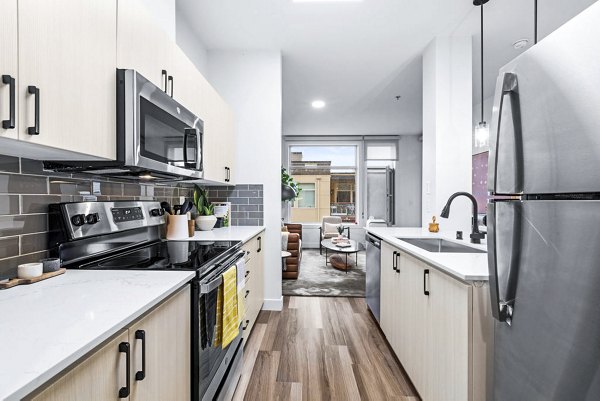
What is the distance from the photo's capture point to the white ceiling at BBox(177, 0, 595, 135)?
2.37 m

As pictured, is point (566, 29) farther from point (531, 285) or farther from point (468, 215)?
point (468, 215)

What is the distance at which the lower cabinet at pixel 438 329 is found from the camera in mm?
1121

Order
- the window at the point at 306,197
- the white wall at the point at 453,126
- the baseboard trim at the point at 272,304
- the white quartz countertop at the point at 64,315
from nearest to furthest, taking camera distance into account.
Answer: the white quartz countertop at the point at 64,315 → the white wall at the point at 453,126 → the baseboard trim at the point at 272,304 → the window at the point at 306,197

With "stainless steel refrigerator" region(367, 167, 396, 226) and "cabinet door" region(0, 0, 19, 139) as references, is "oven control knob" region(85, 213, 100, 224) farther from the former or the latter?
"stainless steel refrigerator" region(367, 167, 396, 226)

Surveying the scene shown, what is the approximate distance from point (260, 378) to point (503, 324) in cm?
153

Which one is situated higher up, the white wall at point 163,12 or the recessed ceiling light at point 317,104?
the recessed ceiling light at point 317,104

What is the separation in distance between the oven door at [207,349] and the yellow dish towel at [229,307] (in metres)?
0.04

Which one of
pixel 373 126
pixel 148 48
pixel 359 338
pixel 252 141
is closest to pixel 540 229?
pixel 148 48

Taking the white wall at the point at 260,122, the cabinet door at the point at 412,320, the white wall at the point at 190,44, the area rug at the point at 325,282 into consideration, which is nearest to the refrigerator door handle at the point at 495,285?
the cabinet door at the point at 412,320

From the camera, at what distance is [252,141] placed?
10.1ft

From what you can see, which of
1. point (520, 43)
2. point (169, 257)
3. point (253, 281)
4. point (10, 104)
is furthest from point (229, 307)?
point (520, 43)

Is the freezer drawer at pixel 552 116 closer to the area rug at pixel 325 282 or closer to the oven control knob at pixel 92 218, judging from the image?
the oven control knob at pixel 92 218

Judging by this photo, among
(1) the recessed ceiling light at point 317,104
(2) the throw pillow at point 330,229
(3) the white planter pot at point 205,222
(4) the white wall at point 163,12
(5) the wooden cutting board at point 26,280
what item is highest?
(1) the recessed ceiling light at point 317,104

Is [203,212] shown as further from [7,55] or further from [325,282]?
[325,282]
